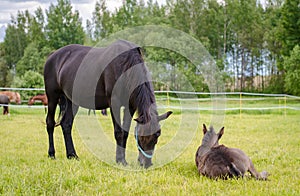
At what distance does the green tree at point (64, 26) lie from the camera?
141ft

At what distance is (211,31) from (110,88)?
3540 cm

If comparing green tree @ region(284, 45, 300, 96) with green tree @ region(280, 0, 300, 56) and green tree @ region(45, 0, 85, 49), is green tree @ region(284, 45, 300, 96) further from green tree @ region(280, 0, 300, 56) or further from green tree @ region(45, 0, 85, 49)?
green tree @ region(45, 0, 85, 49)

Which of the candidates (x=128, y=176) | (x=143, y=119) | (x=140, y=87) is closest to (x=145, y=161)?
(x=128, y=176)

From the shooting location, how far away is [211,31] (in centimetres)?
3866

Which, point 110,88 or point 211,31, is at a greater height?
point 211,31

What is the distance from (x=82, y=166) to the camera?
4.70 metres

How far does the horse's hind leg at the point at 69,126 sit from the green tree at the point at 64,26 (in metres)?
38.5

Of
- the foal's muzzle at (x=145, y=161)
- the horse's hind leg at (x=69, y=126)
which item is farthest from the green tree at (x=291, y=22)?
the foal's muzzle at (x=145, y=161)

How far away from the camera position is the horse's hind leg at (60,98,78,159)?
567 cm

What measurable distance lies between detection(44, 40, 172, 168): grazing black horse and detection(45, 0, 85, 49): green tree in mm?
38412

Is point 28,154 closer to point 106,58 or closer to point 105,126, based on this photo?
point 106,58

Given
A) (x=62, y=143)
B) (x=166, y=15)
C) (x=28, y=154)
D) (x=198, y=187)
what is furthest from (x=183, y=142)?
(x=166, y=15)

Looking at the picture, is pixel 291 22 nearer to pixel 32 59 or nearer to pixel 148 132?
pixel 32 59

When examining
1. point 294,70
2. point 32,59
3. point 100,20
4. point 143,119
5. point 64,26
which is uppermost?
point 100,20
